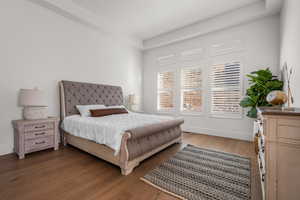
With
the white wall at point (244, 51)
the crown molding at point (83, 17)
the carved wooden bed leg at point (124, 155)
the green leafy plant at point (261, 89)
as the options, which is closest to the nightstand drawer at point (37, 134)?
the carved wooden bed leg at point (124, 155)

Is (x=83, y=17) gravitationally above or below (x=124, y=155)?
above

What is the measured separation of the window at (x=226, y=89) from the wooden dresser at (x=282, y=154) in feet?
8.86

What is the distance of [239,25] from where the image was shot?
346 cm

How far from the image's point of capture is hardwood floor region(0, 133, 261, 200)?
1465 millimetres

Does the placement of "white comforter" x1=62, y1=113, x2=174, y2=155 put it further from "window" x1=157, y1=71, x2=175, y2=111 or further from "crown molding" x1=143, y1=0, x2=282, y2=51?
"crown molding" x1=143, y1=0, x2=282, y2=51

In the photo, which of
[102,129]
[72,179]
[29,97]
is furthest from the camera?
[29,97]

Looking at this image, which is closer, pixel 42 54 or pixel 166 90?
pixel 42 54

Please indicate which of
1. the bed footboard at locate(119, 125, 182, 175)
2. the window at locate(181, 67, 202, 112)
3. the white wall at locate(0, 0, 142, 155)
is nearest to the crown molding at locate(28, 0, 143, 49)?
the white wall at locate(0, 0, 142, 155)

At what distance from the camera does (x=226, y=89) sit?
3652 millimetres

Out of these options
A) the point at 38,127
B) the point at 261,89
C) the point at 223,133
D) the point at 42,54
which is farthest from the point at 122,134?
the point at 223,133

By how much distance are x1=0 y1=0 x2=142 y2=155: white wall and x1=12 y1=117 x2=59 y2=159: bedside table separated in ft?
1.32

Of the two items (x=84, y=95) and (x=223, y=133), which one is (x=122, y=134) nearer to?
(x=84, y=95)

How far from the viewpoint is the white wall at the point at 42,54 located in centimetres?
244

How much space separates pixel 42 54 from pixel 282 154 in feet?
13.3
